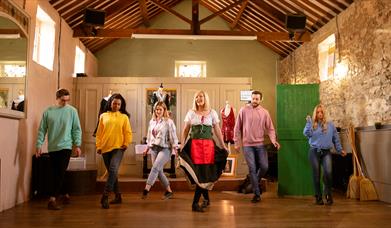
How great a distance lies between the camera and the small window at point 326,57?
749 centimetres

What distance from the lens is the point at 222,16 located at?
1063 centimetres

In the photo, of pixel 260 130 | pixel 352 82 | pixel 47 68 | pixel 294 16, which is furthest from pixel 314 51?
pixel 47 68

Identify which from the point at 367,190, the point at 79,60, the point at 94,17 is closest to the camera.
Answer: the point at 367,190

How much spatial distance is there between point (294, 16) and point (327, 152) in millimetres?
3623

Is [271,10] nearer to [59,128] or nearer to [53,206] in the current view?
[59,128]

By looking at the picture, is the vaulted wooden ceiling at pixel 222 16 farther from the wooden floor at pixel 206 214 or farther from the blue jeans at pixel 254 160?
the wooden floor at pixel 206 214

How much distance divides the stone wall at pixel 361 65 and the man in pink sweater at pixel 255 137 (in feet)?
5.91

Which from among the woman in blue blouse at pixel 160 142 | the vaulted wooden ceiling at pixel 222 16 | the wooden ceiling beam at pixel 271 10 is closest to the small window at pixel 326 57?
the vaulted wooden ceiling at pixel 222 16

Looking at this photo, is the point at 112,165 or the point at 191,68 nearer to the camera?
the point at 112,165

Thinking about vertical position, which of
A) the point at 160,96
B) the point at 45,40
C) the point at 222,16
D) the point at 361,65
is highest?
the point at 222,16

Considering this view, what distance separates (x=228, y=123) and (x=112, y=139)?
3654 mm

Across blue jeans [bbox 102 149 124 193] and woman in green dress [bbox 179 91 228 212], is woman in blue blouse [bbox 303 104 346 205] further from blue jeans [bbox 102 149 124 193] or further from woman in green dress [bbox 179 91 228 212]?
blue jeans [bbox 102 149 124 193]

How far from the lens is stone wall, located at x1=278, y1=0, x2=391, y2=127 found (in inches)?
208

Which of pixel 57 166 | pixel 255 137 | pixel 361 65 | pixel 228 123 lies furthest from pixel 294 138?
pixel 57 166
